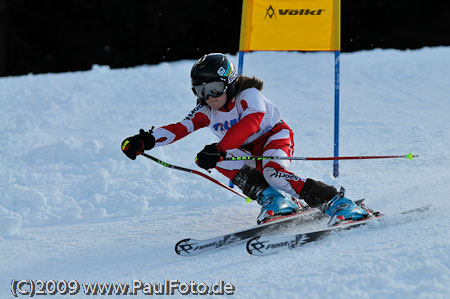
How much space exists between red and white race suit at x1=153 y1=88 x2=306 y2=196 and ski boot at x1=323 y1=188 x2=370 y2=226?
0.26m

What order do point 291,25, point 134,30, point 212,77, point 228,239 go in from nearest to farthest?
point 228,239 < point 212,77 < point 291,25 < point 134,30

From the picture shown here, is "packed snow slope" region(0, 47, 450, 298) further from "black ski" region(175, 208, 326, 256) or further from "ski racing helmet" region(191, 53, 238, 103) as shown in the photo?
"ski racing helmet" region(191, 53, 238, 103)

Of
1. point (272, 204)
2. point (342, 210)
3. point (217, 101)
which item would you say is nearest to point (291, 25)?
point (217, 101)

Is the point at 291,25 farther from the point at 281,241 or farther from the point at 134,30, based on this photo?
the point at 134,30

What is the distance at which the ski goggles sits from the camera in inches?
154

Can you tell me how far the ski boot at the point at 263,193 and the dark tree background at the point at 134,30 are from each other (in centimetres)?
1414

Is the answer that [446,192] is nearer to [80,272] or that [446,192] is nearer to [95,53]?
[80,272]

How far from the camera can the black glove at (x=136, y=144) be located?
408 centimetres

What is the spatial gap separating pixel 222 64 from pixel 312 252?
1.39 meters

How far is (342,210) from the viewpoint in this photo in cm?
379

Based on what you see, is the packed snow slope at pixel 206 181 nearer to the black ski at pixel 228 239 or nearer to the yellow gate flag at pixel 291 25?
the black ski at pixel 228 239

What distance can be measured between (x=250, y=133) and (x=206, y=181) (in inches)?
66.2

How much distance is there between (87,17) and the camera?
18734mm

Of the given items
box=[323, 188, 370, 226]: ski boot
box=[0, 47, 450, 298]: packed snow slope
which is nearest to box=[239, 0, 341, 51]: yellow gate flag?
box=[0, 47, 450, 298]: packed snow slope
